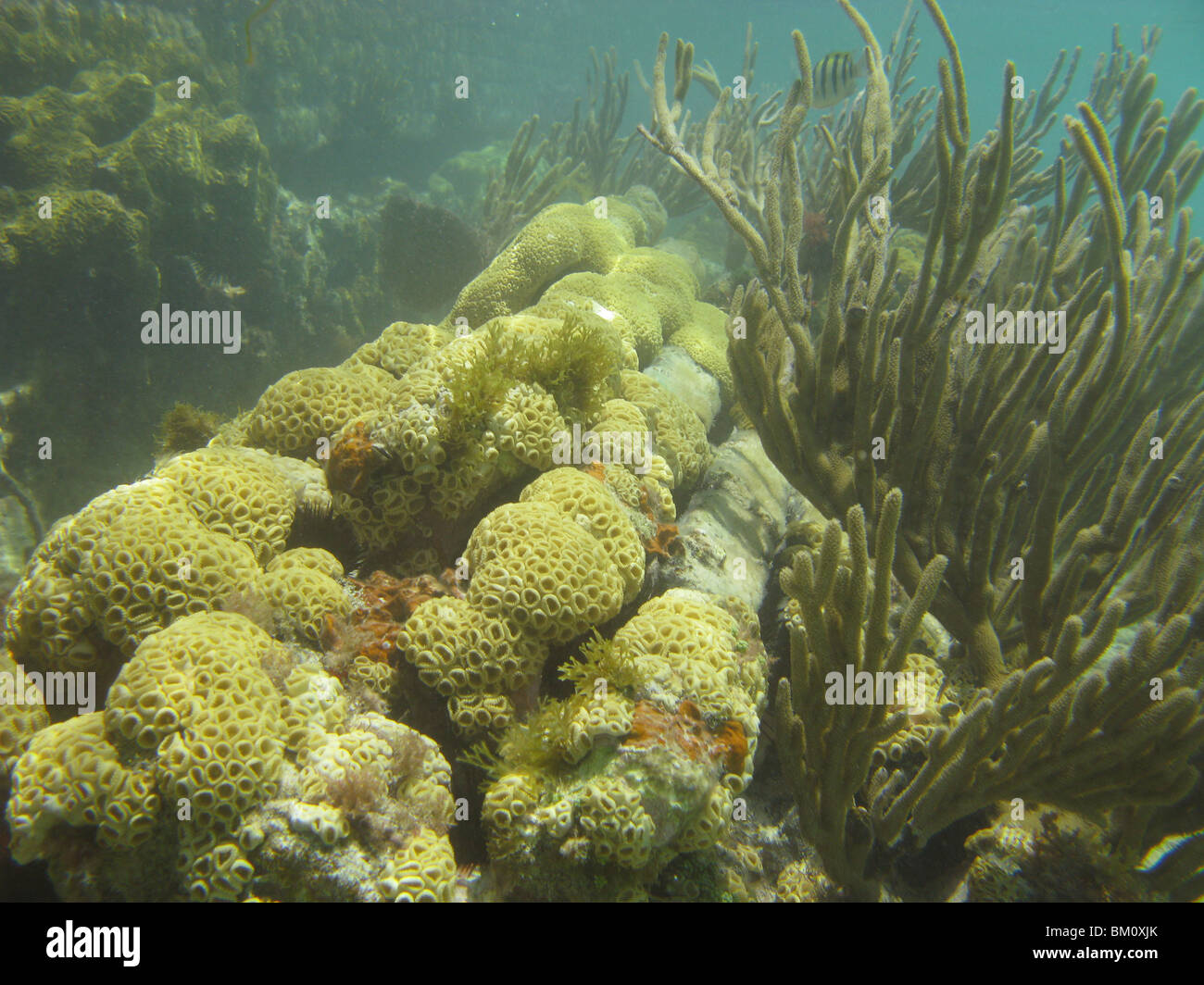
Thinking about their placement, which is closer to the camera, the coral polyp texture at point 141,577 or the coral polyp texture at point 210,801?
the coral polyp texture at point 210,801

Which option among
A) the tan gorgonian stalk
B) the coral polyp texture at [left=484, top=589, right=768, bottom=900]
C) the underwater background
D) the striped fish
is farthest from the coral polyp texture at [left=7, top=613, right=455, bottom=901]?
the striped fish

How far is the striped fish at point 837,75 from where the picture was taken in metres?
5.73

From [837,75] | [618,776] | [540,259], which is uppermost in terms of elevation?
[837,75]

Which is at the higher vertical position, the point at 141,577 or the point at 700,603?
the point at 141,577

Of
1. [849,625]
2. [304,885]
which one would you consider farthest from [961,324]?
[304,885]

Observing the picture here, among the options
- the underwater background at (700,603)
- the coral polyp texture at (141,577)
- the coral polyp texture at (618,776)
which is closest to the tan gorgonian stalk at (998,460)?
the underwater background at (700,603)

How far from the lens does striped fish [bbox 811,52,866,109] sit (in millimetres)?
5734

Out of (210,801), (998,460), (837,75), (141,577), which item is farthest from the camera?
(837,75)

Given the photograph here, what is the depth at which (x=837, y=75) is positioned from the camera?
5852 mm

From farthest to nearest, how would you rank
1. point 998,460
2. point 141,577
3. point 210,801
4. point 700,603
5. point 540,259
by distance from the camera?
point 540,259 < point 998,460 < point 700,603 < point 141,577 < point 210,801

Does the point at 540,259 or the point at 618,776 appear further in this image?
the point at 540,259

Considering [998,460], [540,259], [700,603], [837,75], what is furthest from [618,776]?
[837,75]

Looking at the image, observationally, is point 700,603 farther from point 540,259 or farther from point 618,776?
point 540,259

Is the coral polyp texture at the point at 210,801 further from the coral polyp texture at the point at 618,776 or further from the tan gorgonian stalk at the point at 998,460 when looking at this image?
the tan gorgonian stalk at the point at 998,460
